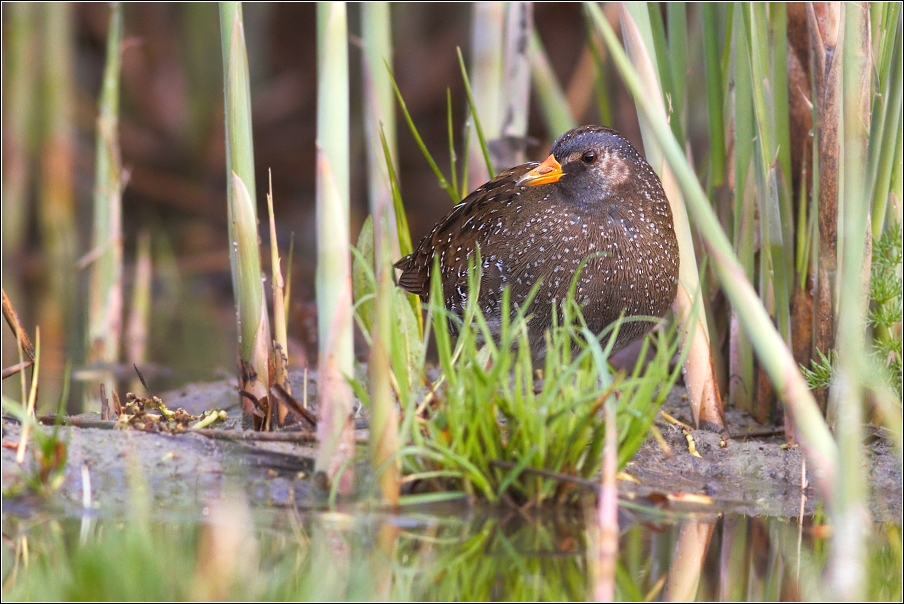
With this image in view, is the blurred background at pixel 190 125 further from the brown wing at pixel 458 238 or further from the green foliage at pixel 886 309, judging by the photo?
the green foliage at pixel 886 309

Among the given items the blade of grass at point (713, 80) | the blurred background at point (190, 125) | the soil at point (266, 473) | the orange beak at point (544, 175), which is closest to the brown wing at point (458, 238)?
the orange beak at point (544, 175)

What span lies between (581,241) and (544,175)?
0.29m

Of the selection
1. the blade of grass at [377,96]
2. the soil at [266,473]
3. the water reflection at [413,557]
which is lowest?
the water reflection at [413,557]

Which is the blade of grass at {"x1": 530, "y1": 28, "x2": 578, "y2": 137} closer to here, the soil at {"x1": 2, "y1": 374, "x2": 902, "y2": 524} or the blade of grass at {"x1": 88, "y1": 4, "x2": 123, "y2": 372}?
the blade of grass at {"x1": 88, "y1": 4, "x2": 123, "y2": 372}

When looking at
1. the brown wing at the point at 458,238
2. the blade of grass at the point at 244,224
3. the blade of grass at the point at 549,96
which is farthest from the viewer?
the blade of grass at the point at 549,96

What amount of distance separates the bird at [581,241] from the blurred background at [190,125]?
3.22 metres

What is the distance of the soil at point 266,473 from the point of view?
3.02 metres

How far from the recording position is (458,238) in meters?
4.25

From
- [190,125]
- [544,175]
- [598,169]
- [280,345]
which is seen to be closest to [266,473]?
[280,345]

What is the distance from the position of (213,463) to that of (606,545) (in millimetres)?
1167

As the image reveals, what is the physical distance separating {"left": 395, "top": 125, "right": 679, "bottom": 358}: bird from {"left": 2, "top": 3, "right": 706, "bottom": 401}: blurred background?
10.6 ft

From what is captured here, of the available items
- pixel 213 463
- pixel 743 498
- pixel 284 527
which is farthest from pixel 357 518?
pixel 743 498

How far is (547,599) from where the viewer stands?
8.01 ft

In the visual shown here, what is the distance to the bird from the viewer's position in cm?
385
